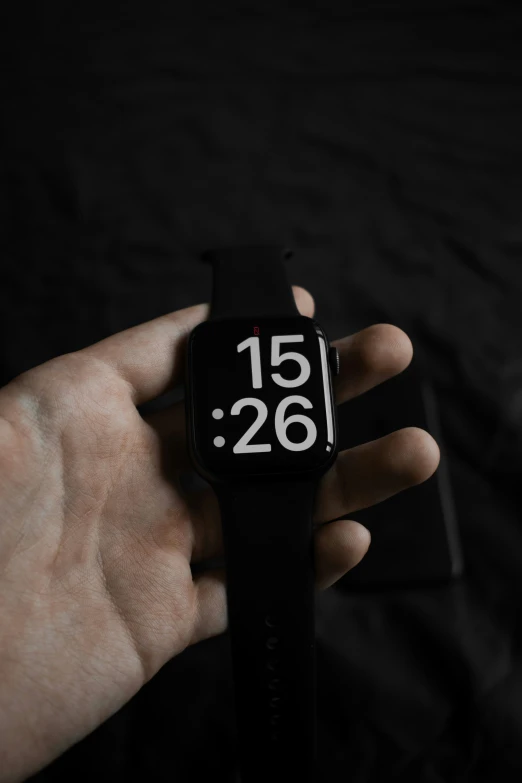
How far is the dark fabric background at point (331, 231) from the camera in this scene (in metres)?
0.87

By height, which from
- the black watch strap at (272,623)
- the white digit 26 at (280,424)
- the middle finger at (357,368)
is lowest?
the black watch strap at (272,623)

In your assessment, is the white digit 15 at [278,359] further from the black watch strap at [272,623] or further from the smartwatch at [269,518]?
the black watch strap at [272,623]

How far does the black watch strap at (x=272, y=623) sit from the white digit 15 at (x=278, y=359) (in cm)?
12

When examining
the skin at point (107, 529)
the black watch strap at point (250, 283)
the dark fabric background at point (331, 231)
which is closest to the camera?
the skin at point (107, 529)

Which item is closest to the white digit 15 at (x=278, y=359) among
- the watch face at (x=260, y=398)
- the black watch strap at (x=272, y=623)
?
the watch face at (x=260, y=398)

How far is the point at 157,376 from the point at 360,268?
0.47m

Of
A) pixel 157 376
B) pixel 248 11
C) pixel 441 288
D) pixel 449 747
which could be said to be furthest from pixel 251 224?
pixel 449 747

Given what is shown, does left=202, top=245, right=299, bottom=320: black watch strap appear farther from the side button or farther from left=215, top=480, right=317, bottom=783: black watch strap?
left=215, top=480, right=317, bottom=783: black watch strap

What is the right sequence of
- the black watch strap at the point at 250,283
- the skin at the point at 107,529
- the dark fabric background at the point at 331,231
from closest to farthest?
1. the skin at the point at 107,529
2. the dark fabric background at the point at 331,231
3. the black watch strap at the point at 250,283

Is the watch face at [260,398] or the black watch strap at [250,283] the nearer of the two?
the watch face at [260,398]

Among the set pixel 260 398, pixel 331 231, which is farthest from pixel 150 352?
pixel 331 231

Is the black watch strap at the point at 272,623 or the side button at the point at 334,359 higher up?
the side button at the point at 334,359

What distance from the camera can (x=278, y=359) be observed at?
2.91ft

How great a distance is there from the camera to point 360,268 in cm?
123
